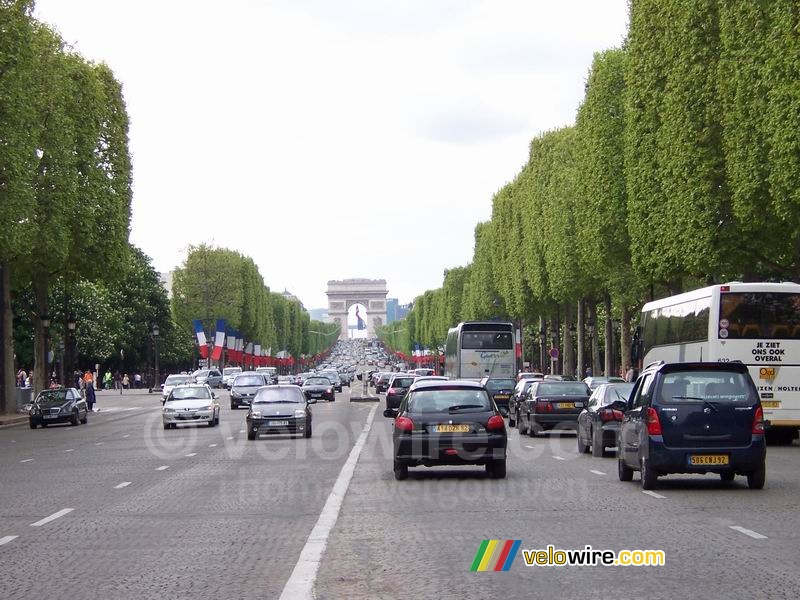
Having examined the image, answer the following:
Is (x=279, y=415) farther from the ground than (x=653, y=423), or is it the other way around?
(x=653, y=423)

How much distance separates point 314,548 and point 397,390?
42.6m

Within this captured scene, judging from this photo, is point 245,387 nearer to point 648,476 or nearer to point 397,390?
point 397,390

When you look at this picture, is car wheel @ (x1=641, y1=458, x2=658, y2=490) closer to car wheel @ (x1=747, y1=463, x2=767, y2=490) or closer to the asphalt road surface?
the asphalt road surface

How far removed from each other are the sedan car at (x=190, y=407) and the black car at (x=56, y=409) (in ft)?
21.6

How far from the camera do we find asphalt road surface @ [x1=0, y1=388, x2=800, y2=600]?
424 inches

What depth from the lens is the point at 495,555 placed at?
493 inches

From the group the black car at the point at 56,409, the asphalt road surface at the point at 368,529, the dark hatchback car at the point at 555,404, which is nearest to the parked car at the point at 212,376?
the black car at the point at 56,409

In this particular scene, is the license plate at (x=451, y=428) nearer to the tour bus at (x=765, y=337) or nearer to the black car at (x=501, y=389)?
the tour bus at (x=765, y=337)

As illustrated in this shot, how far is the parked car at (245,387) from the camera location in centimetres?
6925

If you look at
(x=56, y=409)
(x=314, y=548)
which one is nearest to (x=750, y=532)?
(x=314, y=548)

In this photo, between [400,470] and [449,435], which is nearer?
[449,435]

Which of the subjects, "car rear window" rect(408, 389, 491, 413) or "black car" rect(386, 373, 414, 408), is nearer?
"car rear window" rect(408, 389, 491, 413)

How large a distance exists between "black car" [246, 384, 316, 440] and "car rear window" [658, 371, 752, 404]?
19.1 m

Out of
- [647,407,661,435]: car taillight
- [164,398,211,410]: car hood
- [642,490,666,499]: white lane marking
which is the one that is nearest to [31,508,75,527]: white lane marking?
[642,490,666,499]: white lane marking
